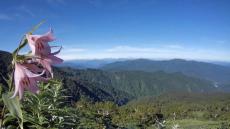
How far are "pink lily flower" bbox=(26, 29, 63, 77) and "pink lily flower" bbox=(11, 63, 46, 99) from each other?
4 centimetres

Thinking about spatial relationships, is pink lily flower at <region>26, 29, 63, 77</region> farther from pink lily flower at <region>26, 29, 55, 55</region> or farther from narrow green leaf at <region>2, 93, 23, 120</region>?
narrow green leaf at <region>2, 93, 23, 120</region>

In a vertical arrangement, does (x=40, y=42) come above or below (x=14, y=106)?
above

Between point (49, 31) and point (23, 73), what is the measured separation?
181 millimetres

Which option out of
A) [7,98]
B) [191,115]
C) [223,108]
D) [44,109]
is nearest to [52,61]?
[7,98]

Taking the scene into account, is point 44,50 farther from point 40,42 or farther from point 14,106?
point 14,106

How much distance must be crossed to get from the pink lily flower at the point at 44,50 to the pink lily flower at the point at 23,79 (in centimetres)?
4

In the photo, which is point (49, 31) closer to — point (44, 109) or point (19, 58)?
point (19, 58)

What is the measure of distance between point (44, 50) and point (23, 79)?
123 millimetres

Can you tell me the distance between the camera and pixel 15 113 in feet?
3.63

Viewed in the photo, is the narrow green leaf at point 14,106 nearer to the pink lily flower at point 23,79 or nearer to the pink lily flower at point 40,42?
the pink lily flower at point 23,79

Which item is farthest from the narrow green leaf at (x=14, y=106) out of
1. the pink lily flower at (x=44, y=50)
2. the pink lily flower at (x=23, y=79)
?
the pink lily flower at (x=44, y=50)

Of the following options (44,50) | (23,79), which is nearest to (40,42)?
(44,50)

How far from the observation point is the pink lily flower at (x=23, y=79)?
1.11m

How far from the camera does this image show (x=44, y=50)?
3.89ft
